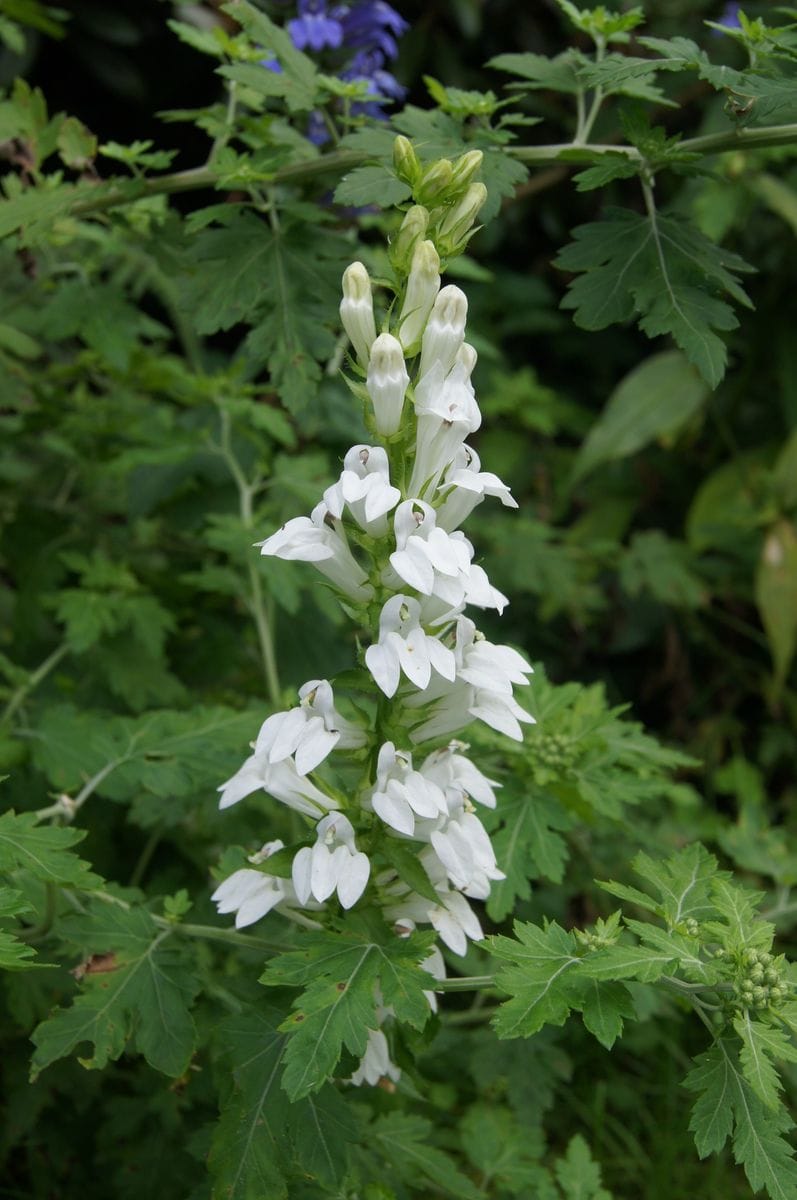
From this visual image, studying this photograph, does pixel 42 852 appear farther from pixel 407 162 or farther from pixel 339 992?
pixel 407 162

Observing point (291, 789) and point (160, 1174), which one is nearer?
point (291, 789)

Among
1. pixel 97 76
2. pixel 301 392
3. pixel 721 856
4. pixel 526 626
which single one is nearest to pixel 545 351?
pixel 526 626

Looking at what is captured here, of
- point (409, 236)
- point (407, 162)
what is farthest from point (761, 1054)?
point (407, 162)

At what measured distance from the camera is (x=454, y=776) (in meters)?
1.67

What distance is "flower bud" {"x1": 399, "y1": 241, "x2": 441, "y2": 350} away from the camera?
1.51 meters

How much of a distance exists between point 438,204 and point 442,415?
31cm

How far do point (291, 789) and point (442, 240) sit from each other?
2.59 feet

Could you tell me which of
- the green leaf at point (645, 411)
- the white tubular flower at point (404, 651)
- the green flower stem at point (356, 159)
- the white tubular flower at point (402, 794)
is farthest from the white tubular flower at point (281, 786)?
the green leaf at point (645, 411)

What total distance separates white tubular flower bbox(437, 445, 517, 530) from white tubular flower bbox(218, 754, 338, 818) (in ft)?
1.35

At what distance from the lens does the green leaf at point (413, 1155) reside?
1.91 m

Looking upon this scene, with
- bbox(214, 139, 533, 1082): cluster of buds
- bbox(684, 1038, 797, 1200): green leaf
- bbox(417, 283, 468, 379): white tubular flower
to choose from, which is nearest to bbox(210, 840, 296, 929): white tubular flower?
bbox(214, 139, 533, 1082): cluster of buds

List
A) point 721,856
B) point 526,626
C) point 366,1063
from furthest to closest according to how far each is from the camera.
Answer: point 526,626
point 721,856
point 366,1063

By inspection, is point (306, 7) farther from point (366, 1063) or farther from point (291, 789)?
point (366, 1063)

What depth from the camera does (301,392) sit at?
2.15 meters
